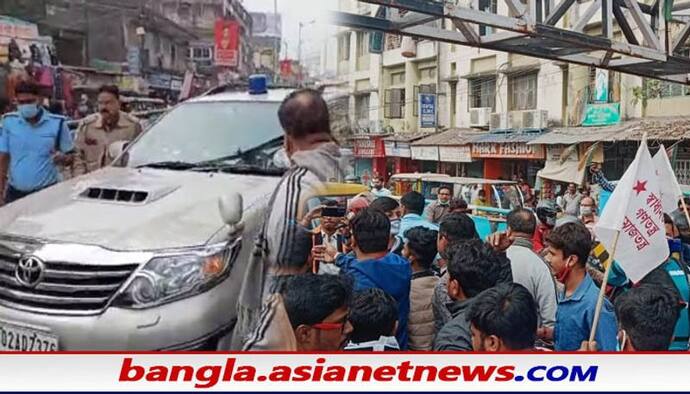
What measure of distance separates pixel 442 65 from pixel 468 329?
36.6 inches

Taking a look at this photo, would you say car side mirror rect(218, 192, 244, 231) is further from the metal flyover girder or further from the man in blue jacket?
the metal flyover girder

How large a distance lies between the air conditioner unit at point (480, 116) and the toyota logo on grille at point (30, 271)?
142cm

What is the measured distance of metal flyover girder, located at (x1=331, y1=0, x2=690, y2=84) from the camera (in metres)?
2.16

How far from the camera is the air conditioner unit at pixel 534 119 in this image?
7.28 feet

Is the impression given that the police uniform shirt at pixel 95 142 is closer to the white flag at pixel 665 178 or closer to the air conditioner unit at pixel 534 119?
the air conditioner unit at pixel 534 119

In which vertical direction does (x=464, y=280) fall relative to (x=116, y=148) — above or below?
below

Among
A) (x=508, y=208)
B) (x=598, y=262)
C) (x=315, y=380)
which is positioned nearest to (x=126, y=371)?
(x=315, y=380)

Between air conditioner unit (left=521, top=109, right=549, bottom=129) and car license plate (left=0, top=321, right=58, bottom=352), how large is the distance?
62.8 inches

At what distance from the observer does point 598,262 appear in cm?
209

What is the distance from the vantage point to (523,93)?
7.38 ft

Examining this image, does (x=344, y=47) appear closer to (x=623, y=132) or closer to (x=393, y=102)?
(x=393, y=102)

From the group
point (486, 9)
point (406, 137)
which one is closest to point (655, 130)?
point (486, 9)

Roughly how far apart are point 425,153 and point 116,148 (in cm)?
105

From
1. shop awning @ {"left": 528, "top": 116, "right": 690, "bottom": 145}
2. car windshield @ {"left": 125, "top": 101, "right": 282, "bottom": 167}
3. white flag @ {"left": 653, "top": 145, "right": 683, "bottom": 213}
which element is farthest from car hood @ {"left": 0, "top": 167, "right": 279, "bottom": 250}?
white flag @ {"left": 653, "top": 145, "right": 683, "bottom": 213}
